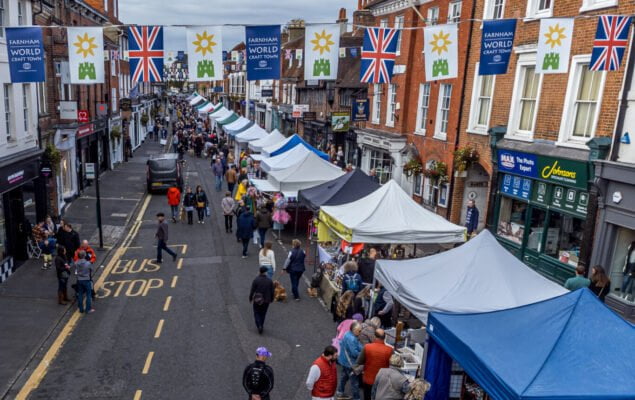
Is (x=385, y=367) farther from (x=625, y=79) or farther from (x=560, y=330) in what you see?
(x=625, y=79)

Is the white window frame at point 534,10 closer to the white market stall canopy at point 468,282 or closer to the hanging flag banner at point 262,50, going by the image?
the hanging flag banner at point 262,50

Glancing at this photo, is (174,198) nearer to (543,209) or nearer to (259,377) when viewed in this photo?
(543,209)

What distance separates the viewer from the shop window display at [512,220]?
52.9 feet

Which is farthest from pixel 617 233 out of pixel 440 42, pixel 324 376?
pixel 324 376

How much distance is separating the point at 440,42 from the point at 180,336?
9282mm

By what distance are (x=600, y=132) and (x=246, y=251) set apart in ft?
35.9

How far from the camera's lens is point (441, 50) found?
40.9 ft

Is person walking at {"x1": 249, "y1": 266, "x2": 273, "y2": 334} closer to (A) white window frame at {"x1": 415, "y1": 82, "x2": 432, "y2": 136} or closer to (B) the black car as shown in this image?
(A) white window frame at {"x1": 415, "y1": 82, "x2": 432, "y2": 136}

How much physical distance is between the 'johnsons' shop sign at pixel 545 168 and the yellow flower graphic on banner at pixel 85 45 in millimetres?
12430

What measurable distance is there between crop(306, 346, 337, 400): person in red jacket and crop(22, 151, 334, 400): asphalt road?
54.6 inches

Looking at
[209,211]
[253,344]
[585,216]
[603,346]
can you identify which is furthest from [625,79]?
[209,211]

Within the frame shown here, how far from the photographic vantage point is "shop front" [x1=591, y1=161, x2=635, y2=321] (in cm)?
1166

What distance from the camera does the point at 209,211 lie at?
22.5m

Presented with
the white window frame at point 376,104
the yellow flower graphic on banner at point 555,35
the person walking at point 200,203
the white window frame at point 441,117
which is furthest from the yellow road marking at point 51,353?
the white window frame at point 376,104
